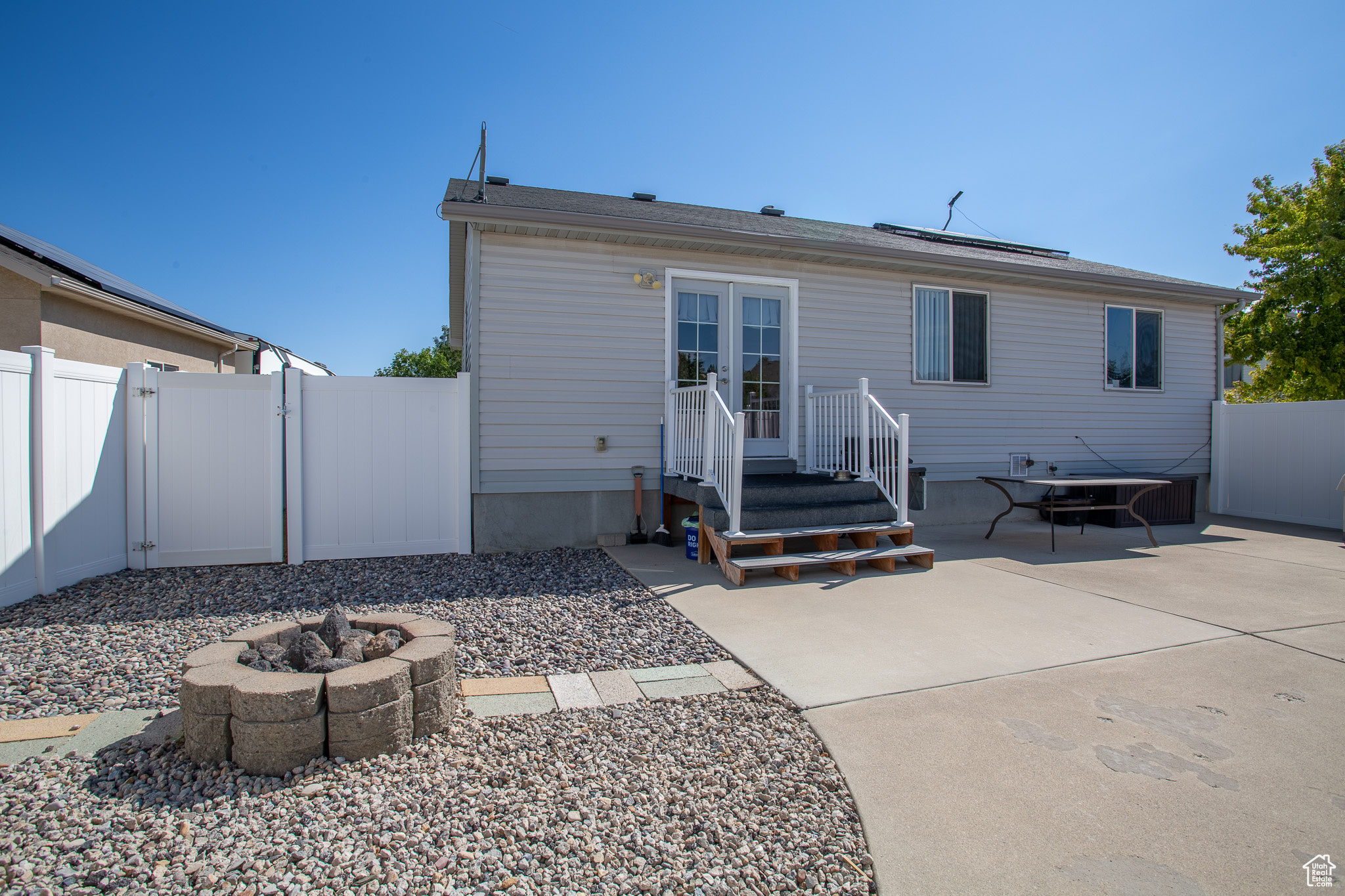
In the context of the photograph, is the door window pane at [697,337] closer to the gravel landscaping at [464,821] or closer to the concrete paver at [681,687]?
the concrete paver at [681,687]

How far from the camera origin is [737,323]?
6.53 m

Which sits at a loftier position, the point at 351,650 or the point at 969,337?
the point at 969,337

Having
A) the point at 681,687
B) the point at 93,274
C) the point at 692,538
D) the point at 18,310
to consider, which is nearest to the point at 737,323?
the point at 692,538

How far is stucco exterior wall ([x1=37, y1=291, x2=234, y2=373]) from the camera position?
742cm

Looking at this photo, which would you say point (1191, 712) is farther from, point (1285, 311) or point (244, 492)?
point (1285, 311)

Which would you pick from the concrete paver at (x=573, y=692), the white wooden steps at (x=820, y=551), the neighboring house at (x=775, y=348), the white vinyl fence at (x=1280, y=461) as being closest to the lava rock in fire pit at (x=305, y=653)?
the concrete paver at (x=573, y=692)

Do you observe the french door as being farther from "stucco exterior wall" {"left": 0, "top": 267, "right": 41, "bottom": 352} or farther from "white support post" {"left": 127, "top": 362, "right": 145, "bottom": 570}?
"stucco exterior wall" {"left": 0, "top": 267, "right": 41, "bottom": 352}

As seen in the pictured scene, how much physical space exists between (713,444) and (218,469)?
3971 millimetres

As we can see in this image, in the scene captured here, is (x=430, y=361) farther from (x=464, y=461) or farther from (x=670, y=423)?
(x=670, y=423)

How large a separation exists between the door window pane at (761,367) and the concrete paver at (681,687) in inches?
154

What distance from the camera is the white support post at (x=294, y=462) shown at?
5.13 m

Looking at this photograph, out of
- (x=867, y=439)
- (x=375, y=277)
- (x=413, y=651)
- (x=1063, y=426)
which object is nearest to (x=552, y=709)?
(x=413, y=651)

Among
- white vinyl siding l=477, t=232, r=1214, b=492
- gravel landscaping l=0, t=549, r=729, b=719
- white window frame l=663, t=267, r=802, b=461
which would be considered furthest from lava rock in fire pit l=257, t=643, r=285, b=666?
white window frame l=663, t=267, r=802, b=461

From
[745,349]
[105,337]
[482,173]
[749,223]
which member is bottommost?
[745,349]
